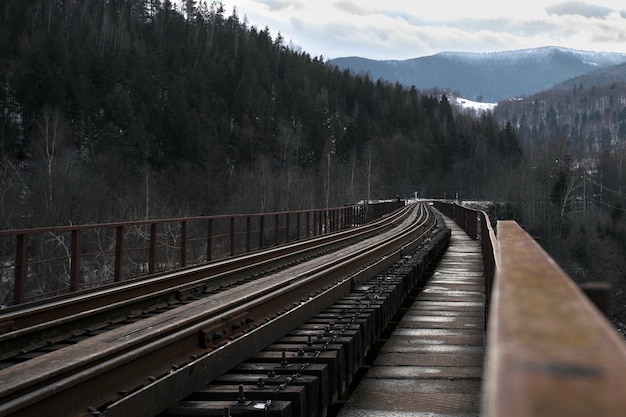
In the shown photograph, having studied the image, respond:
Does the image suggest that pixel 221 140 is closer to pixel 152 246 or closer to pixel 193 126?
pixel 193 126

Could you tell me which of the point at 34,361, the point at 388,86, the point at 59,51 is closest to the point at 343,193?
the point at 59,51

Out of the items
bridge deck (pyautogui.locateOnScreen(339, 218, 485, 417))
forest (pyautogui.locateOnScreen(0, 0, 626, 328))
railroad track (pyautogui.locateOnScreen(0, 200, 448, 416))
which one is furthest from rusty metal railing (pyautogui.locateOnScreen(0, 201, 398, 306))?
bridge deck (pyautogui.locateOnScreen(339, 218, 485, 417))

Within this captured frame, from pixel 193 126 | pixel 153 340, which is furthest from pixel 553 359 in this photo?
pixel 193 126

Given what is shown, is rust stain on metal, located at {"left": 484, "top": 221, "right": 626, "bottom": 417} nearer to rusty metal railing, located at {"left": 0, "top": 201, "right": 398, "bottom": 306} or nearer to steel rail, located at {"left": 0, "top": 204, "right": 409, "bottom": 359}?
steel rail, located at {"left": 0, "top": 204, "right": 409, "bottom": 359}

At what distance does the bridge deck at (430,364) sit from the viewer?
19.6 ft

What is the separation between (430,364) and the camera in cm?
741

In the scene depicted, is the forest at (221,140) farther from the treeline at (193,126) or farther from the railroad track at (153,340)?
the railroad track at (153,340)

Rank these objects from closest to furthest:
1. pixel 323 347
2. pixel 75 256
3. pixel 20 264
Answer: pixel 323 347
pixel 20 264
pixel 75 256

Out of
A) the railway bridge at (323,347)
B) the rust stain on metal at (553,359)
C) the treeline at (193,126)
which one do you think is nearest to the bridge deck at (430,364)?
the railway bridge at (323,347)

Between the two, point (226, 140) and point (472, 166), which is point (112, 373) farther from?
point (472, 166)

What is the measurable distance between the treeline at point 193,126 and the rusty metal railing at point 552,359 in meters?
46.2

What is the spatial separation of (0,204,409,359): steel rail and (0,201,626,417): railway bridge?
2 cm

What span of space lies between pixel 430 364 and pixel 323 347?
5.34 feet

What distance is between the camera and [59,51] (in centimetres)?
10231
